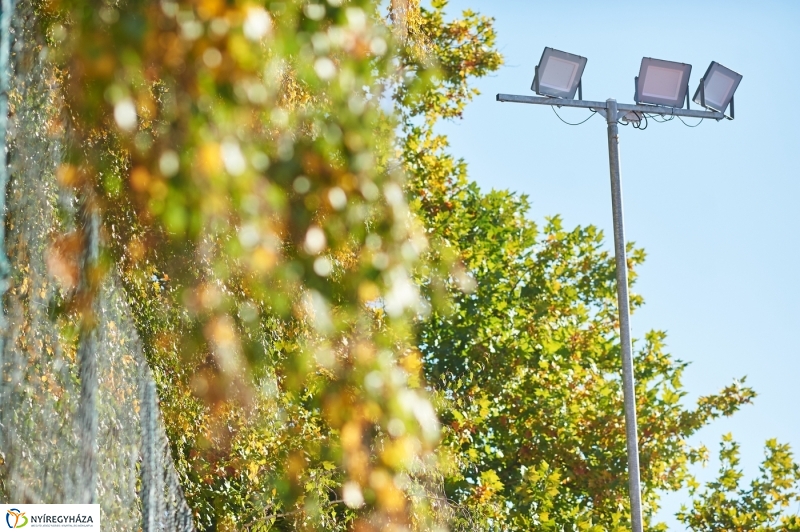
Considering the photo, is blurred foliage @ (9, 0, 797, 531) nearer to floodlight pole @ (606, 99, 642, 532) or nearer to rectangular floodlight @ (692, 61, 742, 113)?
floodlight pole @ (606, 99, 642, 532)

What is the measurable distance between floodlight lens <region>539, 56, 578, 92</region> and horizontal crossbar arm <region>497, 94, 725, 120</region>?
5.4 inches

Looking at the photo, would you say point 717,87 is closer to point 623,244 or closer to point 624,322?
point 623,244

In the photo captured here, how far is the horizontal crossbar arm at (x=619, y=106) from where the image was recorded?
988 cm

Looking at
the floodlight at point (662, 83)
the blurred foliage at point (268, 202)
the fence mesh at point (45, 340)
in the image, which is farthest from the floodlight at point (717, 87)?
the fence mesh at point (45, 340)

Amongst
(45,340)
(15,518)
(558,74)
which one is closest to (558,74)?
(558,74)

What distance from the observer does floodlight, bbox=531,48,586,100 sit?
9.82m

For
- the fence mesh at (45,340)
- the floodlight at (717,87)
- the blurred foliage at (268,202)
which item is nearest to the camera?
the blurred foliage at (268,202)

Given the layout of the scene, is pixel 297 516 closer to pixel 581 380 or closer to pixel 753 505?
pixel 581 380

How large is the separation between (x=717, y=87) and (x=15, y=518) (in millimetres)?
8914

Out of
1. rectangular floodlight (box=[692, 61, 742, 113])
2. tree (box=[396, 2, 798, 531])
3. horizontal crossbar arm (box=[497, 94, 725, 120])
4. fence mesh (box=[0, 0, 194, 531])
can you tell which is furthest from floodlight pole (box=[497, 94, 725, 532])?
fence mesh (box=[0, 0, 194, 531])

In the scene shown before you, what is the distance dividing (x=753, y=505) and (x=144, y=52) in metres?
13.9

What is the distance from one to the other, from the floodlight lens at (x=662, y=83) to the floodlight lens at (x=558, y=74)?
83cm

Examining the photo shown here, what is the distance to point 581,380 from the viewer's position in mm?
14758

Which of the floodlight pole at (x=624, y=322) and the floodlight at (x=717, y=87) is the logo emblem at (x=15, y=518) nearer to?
the floodlight pole at (x=624, y=322)
